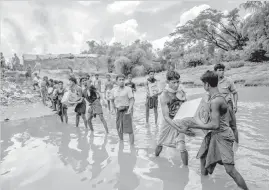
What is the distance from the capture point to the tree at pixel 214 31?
34312 millimetres

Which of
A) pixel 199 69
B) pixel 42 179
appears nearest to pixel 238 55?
pixel 199 69

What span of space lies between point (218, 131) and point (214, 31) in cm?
3590

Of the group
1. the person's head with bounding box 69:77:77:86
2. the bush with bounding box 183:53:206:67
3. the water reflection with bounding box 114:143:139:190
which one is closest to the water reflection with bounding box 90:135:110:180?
the water reflection with bounding box 114:143:139:190

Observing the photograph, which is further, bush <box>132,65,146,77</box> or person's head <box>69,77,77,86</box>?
bush <box>132,65,146,77</box>

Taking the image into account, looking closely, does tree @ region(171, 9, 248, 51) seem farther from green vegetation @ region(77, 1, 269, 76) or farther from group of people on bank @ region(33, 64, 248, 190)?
group of people on bank @ region(33, 64, 248, 190)

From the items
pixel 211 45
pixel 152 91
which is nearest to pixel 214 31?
pixel 211 45

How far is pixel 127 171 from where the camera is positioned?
4.45 meters

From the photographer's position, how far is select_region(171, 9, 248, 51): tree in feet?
113

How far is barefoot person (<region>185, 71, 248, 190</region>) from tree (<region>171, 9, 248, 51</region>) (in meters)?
34.1

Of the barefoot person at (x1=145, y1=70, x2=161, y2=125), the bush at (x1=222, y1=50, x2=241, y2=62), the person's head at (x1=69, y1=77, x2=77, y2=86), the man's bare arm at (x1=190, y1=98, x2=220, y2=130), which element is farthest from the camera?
the bush at (x1=222, y1=50, x2=241, y2=62)

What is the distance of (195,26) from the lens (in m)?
35.4

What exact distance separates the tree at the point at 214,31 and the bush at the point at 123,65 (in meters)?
8.60

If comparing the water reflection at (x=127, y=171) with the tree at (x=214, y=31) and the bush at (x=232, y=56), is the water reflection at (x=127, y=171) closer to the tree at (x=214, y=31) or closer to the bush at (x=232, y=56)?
the bush at (x=232, y=56)

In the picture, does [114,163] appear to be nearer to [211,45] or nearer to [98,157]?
[98,157]
